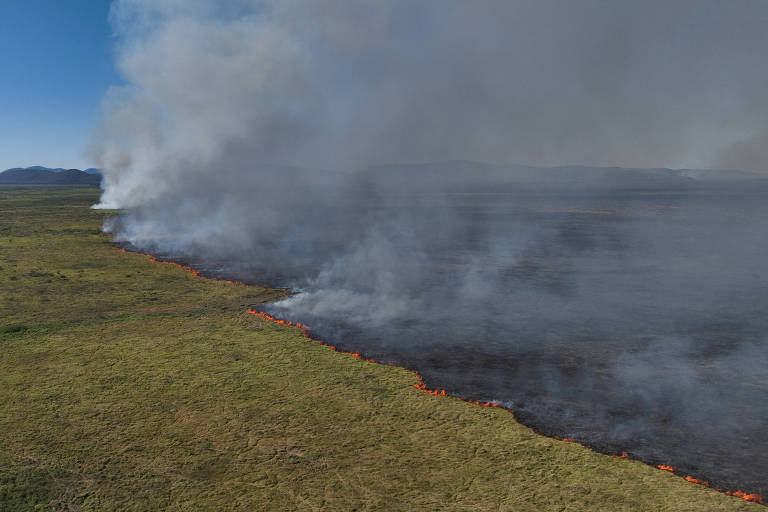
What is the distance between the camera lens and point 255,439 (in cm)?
1535

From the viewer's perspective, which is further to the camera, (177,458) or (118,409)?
(118,409)

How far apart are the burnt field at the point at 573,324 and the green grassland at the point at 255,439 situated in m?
1.91

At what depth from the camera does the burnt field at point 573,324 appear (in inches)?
661

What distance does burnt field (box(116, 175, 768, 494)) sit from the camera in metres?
16.8

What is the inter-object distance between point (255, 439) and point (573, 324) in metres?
20.2

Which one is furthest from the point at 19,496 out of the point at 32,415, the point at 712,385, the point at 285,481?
the point at 712,385

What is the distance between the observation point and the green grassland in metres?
12.7

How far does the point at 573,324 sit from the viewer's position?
2872 cm

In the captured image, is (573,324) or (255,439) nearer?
(255,439)

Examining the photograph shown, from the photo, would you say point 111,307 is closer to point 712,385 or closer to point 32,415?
point 32,415

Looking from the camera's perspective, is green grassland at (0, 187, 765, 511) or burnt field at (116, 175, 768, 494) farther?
burnt field at (116, 175, 768, 494)

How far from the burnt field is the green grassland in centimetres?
191

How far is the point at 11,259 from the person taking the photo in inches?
1929

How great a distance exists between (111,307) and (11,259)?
88.4ft
